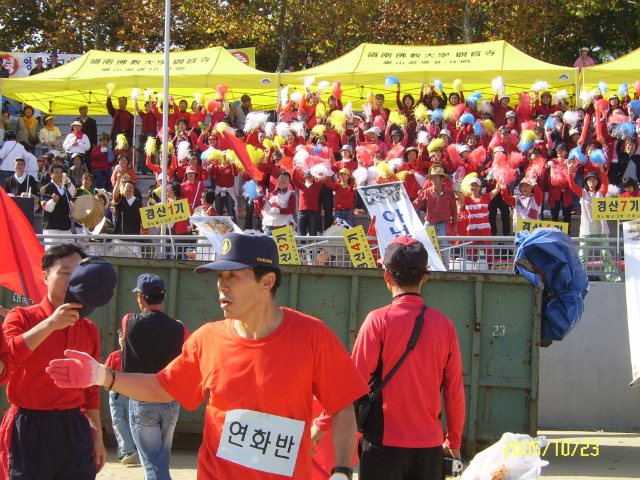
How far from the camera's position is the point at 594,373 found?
9.81 m

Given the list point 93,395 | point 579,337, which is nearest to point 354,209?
point 579,337

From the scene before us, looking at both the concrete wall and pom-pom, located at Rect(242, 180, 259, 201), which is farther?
pom-pom, located at Rect(242, 180, 259, 201)

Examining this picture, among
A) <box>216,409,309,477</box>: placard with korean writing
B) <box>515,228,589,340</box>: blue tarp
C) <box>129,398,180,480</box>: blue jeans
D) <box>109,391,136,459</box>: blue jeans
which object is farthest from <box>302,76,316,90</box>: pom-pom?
<box>216,409,309,477</box>: placard with korean writing

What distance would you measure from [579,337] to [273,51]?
23.7 metres

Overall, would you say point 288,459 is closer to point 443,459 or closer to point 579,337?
point 443,459

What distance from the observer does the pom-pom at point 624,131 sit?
1445cm

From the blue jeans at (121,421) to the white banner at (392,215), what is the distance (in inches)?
121

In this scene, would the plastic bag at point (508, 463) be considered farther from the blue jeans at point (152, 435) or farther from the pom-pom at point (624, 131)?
the pom-pom at point (624, 131)

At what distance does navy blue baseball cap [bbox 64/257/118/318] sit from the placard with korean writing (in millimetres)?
931

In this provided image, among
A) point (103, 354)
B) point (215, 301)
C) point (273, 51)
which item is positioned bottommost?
point (103, 354)

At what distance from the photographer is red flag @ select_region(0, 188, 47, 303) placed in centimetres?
565

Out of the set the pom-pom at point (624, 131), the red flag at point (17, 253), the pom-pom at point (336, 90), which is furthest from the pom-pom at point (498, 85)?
the red flag at point (17, 253)

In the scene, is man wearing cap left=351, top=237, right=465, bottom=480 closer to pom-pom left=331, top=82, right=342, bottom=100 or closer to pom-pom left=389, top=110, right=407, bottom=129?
pom-pom left=389, top=110, right=407, bottom=129

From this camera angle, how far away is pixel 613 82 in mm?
16844
